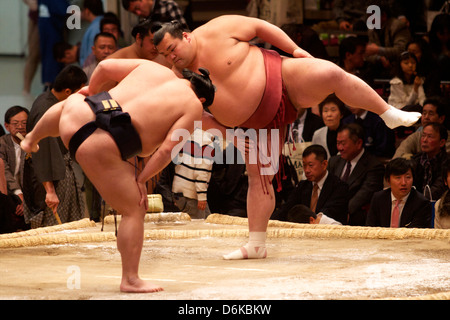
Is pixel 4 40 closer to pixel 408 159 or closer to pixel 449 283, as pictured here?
pixel 408 159

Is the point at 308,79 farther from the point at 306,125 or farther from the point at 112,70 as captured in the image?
the point at 306,125

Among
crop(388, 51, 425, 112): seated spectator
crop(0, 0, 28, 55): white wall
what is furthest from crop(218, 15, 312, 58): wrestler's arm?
crop(0, 0, 28, 55): white wall

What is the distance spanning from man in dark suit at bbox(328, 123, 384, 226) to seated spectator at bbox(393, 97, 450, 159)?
0.92 ft

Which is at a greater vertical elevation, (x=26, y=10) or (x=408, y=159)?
(x=26, y=10)

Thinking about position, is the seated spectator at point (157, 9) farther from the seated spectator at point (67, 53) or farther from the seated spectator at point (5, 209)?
the seated spectator at point (5, 209)

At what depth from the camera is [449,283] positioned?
8.78ft

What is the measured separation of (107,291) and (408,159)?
7.72 ft

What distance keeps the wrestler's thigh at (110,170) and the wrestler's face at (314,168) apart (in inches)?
79.7

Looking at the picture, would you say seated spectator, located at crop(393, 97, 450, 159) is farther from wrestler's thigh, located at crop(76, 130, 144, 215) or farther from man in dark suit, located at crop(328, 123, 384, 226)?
wrestler's thigh, located at crop(76, 130, 144, 215)

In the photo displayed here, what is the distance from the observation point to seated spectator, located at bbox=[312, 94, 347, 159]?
4.89 meters

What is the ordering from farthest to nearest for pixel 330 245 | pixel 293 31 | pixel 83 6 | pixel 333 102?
pixel 83 6
pixel 293 31
pixel 333 102
pixel 330 245

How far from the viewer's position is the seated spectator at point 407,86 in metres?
5.21
